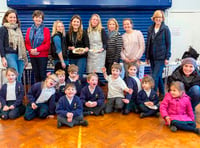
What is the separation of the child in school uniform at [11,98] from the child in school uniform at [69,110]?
2.27 feet

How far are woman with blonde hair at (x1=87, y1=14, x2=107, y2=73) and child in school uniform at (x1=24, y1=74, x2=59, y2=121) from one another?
2.49ft

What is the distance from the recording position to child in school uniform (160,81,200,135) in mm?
2709

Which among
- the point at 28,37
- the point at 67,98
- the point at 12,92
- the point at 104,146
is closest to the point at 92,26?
the point at 28,37

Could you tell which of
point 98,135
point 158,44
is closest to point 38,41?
point 98,135

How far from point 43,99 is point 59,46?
2.97 ft

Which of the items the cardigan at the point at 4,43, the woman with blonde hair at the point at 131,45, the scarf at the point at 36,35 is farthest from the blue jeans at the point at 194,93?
the cardigan at the point at 4,43

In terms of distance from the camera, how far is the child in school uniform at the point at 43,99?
3068 millimetres

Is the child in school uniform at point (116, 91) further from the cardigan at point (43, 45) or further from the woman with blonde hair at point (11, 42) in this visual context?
the woman with blonde hair at point (11, 42)

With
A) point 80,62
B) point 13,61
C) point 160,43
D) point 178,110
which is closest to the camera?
point 178,110

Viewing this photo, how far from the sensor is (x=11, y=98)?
3.14 meters

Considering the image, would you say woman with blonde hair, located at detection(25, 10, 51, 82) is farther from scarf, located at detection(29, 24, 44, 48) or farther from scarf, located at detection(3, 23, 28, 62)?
scarf, located at detection(3, 23, 28, 62)

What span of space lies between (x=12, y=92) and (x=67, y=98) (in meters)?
0.88

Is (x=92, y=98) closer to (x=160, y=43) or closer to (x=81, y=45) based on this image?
(x=81, y=45)

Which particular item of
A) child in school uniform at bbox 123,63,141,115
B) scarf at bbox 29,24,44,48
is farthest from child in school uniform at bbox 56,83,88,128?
scarf at bbox 29,24,44,48
